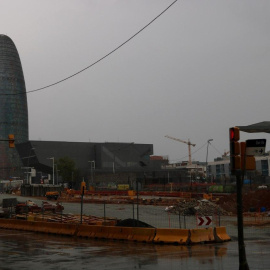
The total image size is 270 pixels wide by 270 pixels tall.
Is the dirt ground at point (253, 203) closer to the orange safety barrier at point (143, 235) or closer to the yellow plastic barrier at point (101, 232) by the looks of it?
the yellow plastic barrier at point (101, 232)

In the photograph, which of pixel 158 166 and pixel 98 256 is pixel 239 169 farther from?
pixel 158 166

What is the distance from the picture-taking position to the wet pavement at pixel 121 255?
46.0 feet

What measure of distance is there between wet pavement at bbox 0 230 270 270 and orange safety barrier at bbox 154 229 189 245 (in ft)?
1.80

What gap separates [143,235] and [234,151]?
11.3 metres

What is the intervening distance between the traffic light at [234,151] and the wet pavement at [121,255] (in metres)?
3.83

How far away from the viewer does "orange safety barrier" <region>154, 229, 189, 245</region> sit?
19.7 m

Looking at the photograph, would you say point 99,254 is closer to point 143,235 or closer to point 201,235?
point 143,235

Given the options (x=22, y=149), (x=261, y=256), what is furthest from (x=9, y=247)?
(x=22, y=149)

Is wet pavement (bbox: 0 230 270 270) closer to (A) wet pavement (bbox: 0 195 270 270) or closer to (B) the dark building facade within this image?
(A) wet pavement (bbox: 0 195 270 270)

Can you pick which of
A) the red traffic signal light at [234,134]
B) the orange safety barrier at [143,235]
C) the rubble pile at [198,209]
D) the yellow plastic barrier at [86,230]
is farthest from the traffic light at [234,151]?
the rubble pile at [198,209]

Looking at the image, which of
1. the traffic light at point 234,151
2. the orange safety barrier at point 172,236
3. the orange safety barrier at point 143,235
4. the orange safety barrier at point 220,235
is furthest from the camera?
the orange safety barrier at point 143,235

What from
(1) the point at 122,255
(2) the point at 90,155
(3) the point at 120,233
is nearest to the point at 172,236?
(3) the point at 120,233

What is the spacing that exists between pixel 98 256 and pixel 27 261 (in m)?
2.46

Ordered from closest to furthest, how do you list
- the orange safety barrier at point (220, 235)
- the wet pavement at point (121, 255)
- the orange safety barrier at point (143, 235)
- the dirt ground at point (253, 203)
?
the wet pavement at point (121, 255)
the orange safety barrier at point (220, 235)
the orange safety barrier at point (143, 235)
the dirt ground at point (253, 203)
